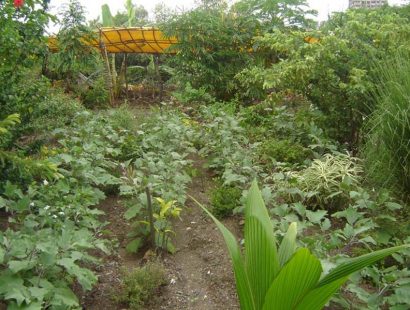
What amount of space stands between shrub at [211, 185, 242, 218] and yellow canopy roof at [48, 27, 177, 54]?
5.57 meters

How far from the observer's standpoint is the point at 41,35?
359 cm

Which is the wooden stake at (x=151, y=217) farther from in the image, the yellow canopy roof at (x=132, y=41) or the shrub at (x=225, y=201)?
the yellow canopy roof at (x=132, y=41)

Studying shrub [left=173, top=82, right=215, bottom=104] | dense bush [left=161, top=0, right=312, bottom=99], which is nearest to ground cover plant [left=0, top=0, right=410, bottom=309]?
shrub [left=173, top=82, right=215, bottom=104]

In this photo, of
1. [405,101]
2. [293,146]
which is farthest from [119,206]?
[405,101]

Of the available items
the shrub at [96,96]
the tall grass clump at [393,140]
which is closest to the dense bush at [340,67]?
the tall grass clump at [393,140]

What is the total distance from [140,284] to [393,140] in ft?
7.12

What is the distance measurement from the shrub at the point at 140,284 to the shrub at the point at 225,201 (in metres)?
0.90

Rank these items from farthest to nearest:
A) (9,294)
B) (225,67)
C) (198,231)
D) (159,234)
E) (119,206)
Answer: (225,67) → (119,206) → (198,231) → (159,234) → (9,294)

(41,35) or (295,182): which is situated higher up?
(41,35)

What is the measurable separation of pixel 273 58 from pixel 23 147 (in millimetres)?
5615

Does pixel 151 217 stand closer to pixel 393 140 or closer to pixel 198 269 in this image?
pixel 198 269

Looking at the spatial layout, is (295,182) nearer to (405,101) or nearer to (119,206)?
(405,101)

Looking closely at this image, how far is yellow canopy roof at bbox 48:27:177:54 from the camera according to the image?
8836mm

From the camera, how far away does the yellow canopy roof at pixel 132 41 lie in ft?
29.0
